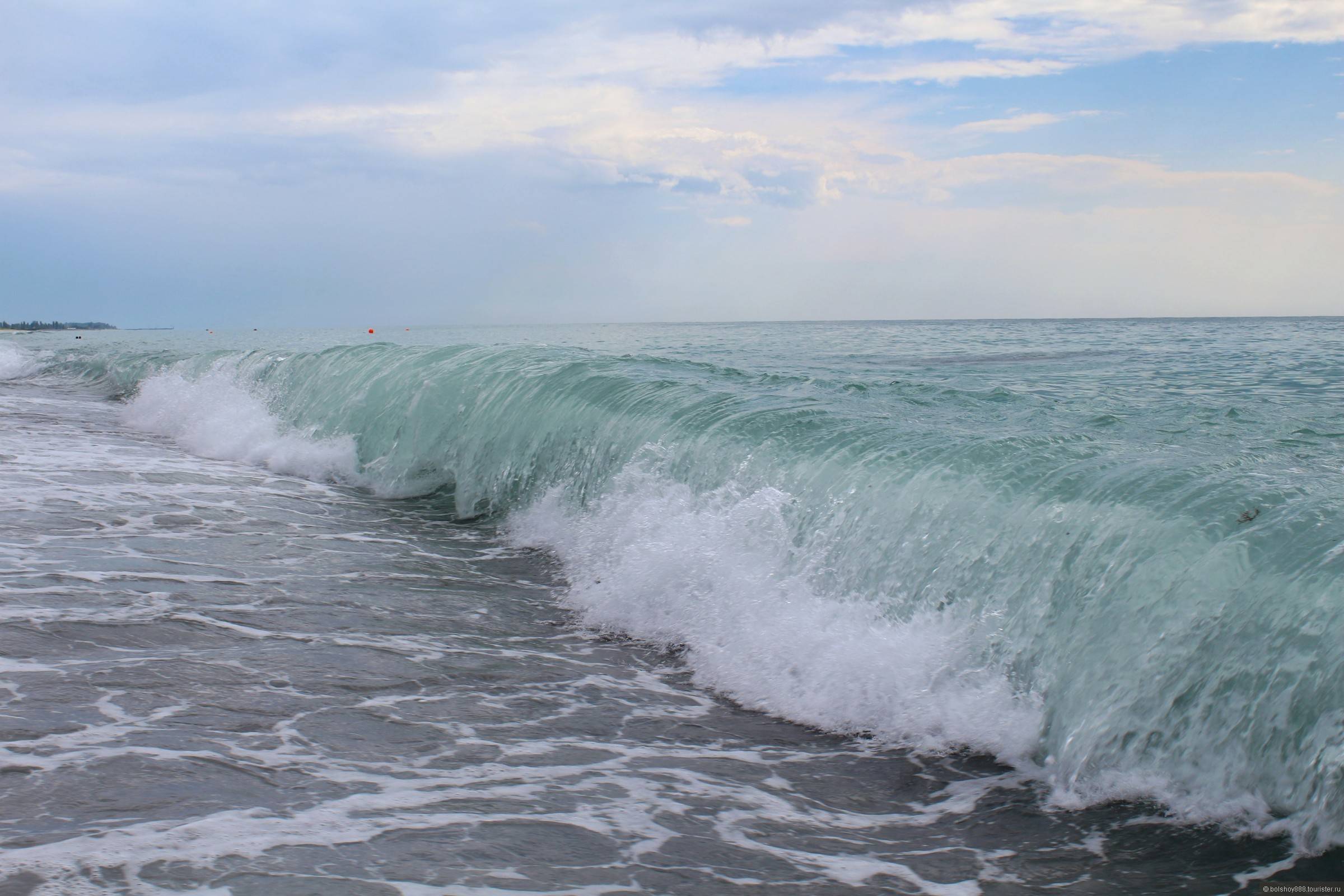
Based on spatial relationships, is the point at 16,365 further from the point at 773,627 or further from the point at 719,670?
the point at 773,627

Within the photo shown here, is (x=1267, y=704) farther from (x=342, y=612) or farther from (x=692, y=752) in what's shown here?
(x=342, y=612)

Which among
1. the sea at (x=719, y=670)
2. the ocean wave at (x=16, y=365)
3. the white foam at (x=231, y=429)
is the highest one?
the ocean wave at (x=16, y=365)

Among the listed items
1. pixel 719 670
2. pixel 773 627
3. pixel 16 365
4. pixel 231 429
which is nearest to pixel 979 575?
pixel 773 627

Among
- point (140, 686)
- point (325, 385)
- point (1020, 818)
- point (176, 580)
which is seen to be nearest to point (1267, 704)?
point (1020, 818)

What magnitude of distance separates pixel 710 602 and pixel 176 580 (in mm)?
3847

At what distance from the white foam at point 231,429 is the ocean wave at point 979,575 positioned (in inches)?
107

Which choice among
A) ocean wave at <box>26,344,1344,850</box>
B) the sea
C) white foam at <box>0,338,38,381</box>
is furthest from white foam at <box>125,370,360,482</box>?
white foam at <box>0,338,38,381</box>

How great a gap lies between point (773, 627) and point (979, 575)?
1.28m

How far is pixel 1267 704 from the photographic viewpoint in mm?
3986

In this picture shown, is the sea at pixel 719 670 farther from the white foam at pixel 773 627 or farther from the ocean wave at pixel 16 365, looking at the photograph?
the ocean wave at pixel 16 365

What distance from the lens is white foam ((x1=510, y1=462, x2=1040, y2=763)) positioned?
16.1 ft

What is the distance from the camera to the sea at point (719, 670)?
3652 millimetres

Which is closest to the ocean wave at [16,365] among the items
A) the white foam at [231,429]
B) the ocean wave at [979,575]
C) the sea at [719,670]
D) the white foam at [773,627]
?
the white foam at [231,429]

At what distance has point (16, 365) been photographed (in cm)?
3188
